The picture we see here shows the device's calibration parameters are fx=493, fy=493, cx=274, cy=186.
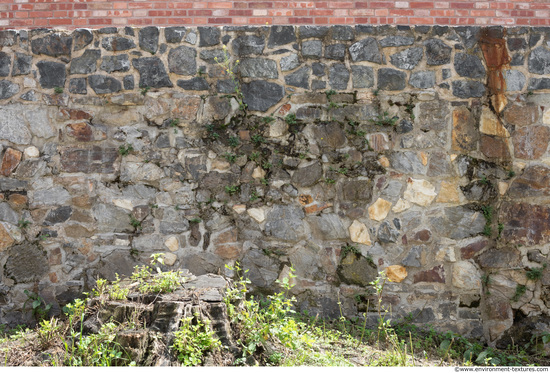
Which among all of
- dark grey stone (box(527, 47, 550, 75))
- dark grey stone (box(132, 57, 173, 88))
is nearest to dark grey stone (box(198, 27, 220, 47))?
dark grey stone (box(132, 57, 173, 88))

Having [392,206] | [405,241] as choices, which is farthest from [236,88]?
[405,241]

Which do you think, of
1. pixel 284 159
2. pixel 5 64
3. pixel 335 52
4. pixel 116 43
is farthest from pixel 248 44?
pixel 5 64

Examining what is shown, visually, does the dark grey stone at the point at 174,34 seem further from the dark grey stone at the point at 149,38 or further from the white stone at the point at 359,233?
the white stone at the point at 359,233

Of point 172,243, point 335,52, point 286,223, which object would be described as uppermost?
point 335,52

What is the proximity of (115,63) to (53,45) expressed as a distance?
0.57m

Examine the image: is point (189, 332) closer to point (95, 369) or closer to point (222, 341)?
point (222, 341)

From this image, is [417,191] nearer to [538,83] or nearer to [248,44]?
[538,83]

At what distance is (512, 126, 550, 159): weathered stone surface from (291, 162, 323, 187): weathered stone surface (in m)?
1.73

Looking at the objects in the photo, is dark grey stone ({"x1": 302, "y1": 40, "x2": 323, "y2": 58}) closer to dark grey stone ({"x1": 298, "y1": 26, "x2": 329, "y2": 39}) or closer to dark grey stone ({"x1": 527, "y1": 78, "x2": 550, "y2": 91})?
dark grey stone ({"x1": 298, "y1": 26, "x2": 329, "y2": 39})

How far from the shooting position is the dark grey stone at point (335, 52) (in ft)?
14.0

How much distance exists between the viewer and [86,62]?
430 centimetres

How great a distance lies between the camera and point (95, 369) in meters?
2.50

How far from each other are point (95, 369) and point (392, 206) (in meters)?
2.73

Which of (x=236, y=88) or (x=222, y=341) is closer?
(x=222, y=341)
